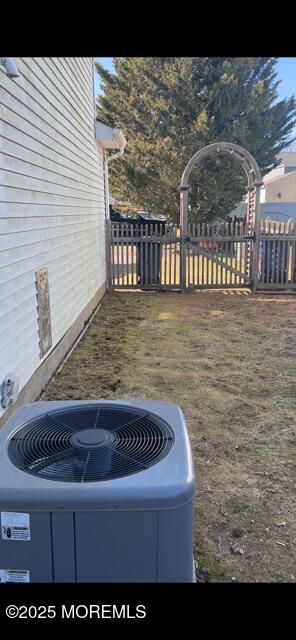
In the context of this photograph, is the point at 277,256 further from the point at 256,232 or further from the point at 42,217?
the point at 42,217

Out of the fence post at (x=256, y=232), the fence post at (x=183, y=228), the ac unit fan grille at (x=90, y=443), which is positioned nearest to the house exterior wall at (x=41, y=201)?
the ac unit fan grille at (x=90, y=443)

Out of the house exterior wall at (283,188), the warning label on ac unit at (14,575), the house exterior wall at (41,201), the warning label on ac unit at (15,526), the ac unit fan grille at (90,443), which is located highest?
the house exterior wall at (283,188)

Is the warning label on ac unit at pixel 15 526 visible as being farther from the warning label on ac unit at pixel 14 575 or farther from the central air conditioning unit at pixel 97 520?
the warning label on ac unit at pixel 14 575

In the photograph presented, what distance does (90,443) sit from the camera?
1.50 metres

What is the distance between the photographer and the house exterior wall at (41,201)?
2.96m

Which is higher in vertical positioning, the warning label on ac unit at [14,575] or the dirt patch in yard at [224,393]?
the warning label on ac unit at [14,575]

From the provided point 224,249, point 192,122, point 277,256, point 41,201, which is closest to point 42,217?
point 41,201

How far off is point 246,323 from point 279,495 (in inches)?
163

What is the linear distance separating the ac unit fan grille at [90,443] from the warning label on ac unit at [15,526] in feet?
0.43

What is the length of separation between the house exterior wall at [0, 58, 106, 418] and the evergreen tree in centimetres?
952

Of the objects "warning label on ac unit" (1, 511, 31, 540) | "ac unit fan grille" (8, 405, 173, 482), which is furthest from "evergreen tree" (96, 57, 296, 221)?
"warning label on ac unit" (1, 511, 31, 540)

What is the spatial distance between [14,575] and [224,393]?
274 cm
